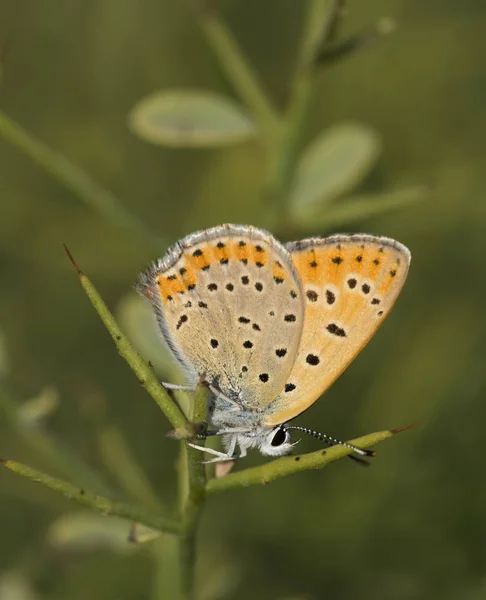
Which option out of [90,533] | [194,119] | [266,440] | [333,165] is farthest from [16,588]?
[333,165]

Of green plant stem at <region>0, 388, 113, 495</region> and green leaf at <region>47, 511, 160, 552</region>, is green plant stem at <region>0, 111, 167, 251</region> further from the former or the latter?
green leaf at <region>47, 511, 160, 552</region>

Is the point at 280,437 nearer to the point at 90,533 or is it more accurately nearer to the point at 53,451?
the point at 53,451

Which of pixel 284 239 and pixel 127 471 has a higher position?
pixel 284 239

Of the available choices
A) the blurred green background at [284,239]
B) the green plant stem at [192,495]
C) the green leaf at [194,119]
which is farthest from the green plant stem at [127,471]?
the green leaf at [194,119]

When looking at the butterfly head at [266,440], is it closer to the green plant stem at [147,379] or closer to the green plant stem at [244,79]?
the green plant stem at [147,379]

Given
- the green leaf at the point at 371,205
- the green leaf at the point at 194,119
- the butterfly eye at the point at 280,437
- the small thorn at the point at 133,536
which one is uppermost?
the green leaf at the point at 194,119

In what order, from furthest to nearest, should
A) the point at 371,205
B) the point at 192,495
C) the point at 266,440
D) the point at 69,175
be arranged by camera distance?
the point at 371,205
the point at 69,175
the point at 266,440
the point at 192,495

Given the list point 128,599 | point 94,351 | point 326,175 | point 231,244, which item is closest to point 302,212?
point 326,175

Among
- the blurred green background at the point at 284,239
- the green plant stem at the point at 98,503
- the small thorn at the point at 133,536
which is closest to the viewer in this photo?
the green plant stem at the point at 98,503
